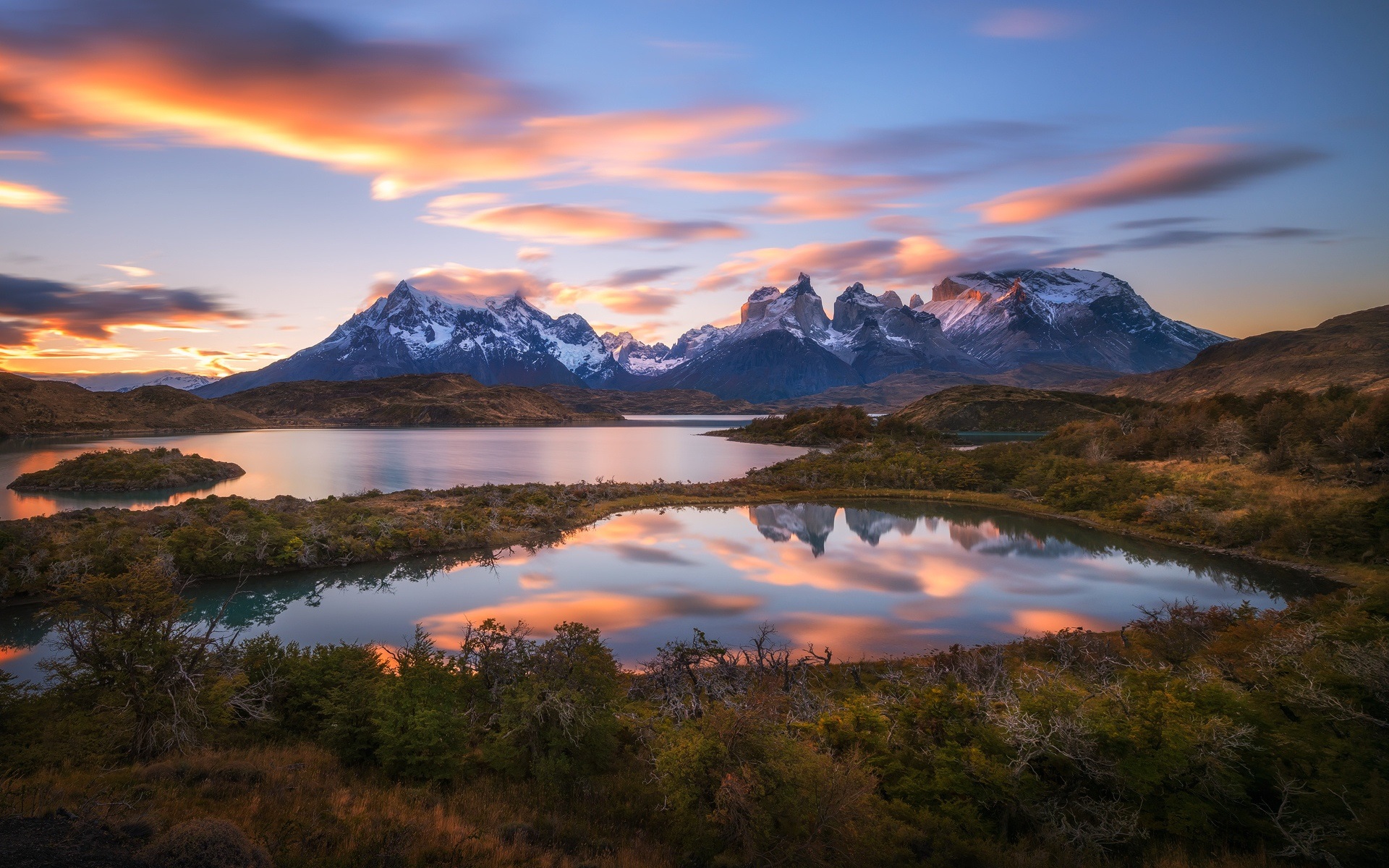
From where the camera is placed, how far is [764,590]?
33.4 m

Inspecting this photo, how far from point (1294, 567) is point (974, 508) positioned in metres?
25.1

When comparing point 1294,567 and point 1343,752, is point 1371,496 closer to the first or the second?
point 1294,567

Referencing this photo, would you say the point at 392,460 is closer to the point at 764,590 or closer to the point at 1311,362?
the point at 764,590

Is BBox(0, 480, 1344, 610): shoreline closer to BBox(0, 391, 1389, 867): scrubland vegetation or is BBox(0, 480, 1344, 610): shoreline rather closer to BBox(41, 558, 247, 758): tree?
BBox(41, 558, 247, 758): tree

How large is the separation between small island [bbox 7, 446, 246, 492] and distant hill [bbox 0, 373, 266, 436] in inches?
3916

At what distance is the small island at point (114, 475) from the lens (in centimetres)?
6938

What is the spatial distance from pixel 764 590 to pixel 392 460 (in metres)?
89.8

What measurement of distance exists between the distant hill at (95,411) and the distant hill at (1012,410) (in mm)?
205978

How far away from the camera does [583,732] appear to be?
13336mm

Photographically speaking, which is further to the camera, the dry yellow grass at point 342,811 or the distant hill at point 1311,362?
the distant hill at point 1311,362

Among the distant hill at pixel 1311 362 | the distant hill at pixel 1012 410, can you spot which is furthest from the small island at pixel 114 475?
the distant hill at pixel 1311 362

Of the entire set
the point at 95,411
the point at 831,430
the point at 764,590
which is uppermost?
the point at 95,411

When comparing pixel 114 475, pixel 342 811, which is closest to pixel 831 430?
pixel 114 475

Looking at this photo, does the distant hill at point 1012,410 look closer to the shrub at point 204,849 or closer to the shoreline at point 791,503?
the shoreline at point 791,503
